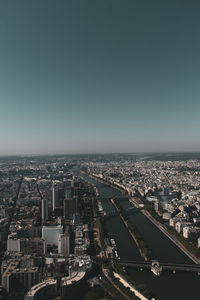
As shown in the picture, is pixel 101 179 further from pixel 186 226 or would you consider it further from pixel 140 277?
pixel 140 277

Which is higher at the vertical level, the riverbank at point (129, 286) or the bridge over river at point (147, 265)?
the riverbank at point (129, 286)

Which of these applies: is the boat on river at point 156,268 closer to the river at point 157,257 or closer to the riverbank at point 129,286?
the river at point 157,257

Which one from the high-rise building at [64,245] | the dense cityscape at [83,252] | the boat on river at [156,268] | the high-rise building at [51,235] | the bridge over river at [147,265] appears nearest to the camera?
the dense cityscape at [83,252]

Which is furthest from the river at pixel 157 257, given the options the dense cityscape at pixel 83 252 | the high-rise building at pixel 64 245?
the high-rise building at pixel 64 245

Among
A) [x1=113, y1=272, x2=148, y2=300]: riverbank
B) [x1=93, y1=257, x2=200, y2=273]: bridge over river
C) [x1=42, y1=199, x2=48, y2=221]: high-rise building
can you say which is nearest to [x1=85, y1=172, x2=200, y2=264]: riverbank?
[x1=93, y1=257, x2=200, y2=273]: bridge over river

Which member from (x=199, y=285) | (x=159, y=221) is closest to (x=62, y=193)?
(x=159, y=221)

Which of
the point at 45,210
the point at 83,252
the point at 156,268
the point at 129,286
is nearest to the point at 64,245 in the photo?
the point at 83,252

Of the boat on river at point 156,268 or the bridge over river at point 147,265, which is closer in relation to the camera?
the boat on river at point 156,268

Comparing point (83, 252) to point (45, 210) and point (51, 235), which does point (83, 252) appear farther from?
point (45, 210)
